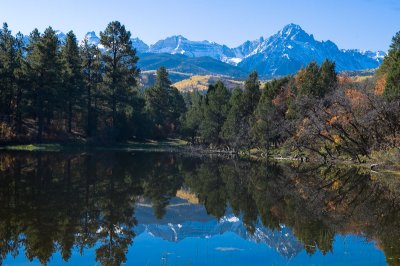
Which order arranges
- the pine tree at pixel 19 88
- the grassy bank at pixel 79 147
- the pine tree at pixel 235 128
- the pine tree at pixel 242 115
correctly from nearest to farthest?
the grassy bank at pixel 79 147, the pine tree at pixel 19 88, the pine tree at pixel 235 128, the pine tree at pixel 242 115

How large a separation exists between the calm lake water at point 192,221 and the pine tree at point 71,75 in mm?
40463

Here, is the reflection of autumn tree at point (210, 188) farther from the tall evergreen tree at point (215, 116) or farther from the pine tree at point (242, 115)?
the tall evergreen tree at point (215, 116)

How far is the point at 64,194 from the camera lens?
79.9 feet

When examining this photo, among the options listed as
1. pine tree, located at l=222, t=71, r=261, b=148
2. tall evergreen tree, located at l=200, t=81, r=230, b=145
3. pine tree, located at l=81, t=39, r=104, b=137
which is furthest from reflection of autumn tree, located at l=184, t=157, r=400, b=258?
pine tree, located at l=81, t=39, r=104, b=137

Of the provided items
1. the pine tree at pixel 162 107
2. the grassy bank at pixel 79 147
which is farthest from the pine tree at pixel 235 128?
the pine tree at pixel 162 107

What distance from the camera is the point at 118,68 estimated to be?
80562 millimetres

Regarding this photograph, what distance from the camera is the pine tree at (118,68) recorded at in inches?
3118

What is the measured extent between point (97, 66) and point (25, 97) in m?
15.6

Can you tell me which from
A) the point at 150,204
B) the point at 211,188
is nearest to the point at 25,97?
the point at 211,188

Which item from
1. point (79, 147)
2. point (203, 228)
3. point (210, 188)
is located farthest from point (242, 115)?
point (203, 228)

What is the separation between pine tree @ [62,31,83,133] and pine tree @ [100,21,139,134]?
4.92 m

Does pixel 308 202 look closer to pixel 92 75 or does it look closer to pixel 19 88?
pixel 19 88

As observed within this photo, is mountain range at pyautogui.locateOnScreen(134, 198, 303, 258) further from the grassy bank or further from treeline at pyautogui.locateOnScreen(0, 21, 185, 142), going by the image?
treeline at pyautogui.locateOnScreen(0, 21, 185, 142)

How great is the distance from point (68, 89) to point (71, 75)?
2.67 metres
